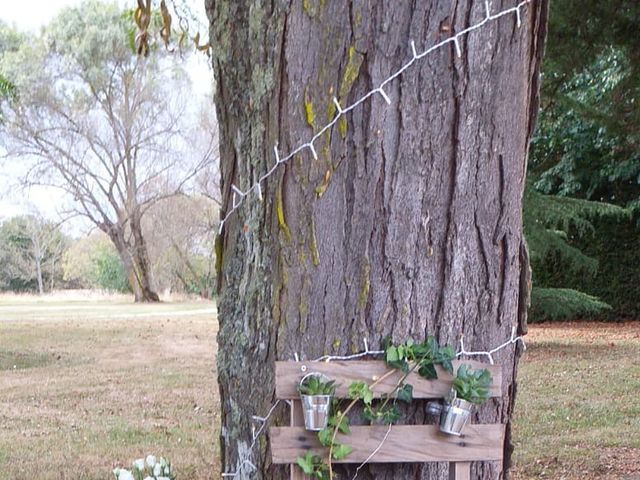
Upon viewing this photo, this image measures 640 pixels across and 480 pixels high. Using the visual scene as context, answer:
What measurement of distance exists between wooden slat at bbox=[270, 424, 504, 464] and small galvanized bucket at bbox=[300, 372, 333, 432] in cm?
3

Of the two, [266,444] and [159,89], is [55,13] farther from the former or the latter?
[266,444]

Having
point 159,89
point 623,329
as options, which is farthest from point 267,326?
point 159,89

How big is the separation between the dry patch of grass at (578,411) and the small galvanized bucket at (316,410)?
2.97 metres

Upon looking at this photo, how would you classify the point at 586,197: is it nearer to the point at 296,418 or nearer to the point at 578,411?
the point at 578,411

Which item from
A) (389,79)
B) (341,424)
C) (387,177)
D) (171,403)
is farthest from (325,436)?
(171,403)

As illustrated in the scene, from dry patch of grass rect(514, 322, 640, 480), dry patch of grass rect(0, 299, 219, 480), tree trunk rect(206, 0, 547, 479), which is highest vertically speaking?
tree trunk rect(206, 0, 547, 479)

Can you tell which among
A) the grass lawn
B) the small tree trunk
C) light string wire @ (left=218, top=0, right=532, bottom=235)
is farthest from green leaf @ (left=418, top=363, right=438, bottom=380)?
the small tree trunk

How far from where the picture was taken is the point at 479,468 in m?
1.59

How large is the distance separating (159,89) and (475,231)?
17264 millimetres

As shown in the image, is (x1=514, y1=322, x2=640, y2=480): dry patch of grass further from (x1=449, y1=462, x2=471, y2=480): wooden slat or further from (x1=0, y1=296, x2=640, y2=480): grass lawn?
(x1=449, y1=462, x2=471, y2=480): wooden slat

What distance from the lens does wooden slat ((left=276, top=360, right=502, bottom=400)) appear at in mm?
1428

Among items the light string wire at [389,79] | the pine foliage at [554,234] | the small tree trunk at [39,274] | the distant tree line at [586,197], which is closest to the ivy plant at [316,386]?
the light string wire at [389,79]

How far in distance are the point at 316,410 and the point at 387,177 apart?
0.43 metres

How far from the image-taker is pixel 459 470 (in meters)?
1.46
